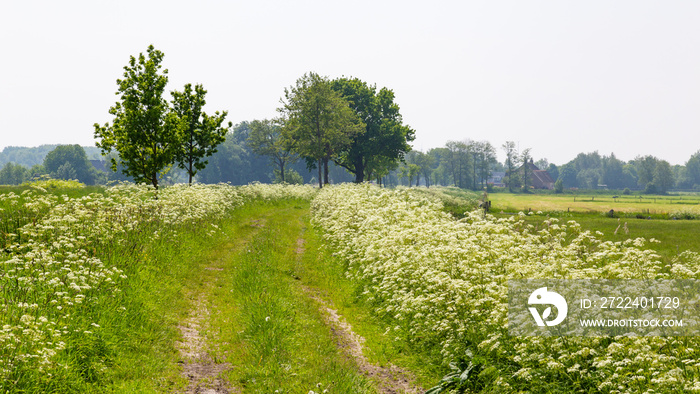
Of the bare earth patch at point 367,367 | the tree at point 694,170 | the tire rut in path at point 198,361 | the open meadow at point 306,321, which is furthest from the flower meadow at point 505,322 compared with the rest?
the tree at point 694,170

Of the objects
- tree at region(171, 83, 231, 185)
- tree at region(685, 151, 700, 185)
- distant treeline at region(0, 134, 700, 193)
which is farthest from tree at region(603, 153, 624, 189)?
tree at region(171, 83, 231, 185)

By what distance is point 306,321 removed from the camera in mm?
9008

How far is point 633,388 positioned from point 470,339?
8.46ft

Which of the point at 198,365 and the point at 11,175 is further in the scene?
the point at 11,175

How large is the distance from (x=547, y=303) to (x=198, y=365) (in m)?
5.74

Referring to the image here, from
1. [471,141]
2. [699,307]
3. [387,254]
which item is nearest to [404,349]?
[387,254]

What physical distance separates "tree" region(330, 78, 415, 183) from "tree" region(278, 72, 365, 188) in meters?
5.02

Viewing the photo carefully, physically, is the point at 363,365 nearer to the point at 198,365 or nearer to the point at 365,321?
the point at 365,321

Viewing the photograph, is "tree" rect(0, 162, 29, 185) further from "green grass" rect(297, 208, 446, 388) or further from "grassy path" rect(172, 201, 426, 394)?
"green grass" rect(297, 208, 446, 388)

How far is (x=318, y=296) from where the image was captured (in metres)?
11.2

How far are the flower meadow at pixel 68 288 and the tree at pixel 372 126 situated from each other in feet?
134

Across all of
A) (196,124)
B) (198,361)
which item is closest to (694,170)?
(196,124)

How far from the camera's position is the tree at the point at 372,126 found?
54.7 metres

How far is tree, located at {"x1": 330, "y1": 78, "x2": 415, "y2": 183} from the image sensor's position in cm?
5472
